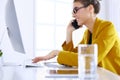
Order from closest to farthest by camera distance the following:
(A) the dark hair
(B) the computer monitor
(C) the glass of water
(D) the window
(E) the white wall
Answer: (C) the glass of water → (B) the computer monitor → (A) the dark hair → (E) the white wall → (D) the window

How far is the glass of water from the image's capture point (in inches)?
40.3

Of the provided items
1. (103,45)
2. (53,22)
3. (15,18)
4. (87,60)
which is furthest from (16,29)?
(53,22)

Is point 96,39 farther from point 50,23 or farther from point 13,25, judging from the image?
point 50,23

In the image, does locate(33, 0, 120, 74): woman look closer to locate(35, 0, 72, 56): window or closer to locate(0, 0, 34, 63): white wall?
locate(0, 0, 34, 63): white wall

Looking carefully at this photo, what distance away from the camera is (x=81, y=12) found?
1.99 meters

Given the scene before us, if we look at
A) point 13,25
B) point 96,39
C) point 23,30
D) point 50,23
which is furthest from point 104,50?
point 50,23

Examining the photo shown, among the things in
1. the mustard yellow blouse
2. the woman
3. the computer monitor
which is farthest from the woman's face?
the computer monitor

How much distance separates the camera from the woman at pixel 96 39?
169cm

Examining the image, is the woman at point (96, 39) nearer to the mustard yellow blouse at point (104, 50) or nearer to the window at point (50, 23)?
the mustard yellow blouse at point (104, 50)

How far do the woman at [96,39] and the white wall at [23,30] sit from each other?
116cm

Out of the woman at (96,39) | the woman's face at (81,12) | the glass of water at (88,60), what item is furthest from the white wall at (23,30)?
the glass of water at (88,60)

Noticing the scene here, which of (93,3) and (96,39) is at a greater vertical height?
(93,3)

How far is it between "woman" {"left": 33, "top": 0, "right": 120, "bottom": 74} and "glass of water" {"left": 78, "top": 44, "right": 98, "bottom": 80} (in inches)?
23.4

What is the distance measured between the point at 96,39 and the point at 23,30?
5.32ft
